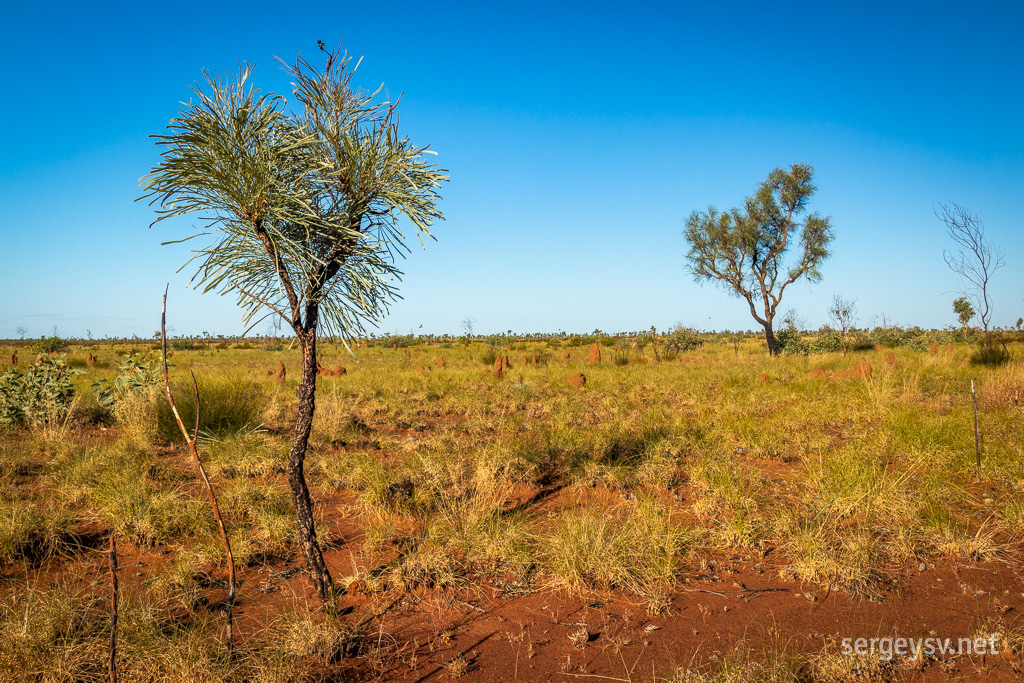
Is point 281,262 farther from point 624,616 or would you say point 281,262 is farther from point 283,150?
point 624,616

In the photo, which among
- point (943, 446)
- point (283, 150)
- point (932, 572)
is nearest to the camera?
point (283, 150)

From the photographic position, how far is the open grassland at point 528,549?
105 inches

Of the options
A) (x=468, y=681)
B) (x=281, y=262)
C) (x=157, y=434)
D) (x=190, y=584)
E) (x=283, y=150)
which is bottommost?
(x=468, y=681)

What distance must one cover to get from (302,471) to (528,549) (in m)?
1.74

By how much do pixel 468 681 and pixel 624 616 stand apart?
1031mm

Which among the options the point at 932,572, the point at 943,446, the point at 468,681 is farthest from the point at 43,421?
the point at 943,446

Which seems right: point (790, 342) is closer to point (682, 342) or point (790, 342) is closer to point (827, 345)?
point (827, 345)

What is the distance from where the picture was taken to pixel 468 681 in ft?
8.45

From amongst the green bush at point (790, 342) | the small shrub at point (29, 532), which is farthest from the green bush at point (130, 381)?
the green bush at point (790, 342)

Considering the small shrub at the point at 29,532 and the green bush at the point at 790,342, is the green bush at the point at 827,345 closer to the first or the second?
the green bush at the point at 790,342

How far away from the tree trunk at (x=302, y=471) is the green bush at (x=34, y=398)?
21.0 feet

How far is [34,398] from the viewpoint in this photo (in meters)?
7.36

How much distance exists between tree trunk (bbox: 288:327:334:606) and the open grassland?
0.21 meters

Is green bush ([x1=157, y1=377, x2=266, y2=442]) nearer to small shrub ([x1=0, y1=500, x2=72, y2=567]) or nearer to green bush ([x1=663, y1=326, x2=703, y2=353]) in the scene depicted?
small shrub ([x1=0, y1=500, x2=72, y2=567])
